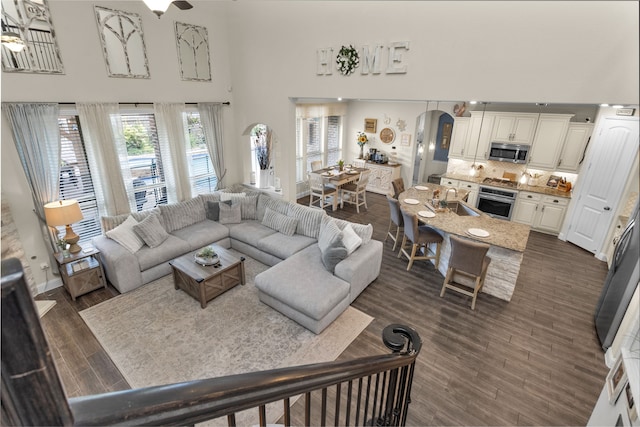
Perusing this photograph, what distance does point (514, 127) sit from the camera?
6160mm

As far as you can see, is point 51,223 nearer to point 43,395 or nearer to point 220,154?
point 220,154

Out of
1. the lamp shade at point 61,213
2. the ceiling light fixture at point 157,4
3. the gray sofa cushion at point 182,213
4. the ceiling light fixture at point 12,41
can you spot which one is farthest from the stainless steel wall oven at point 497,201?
the ceiling light fixture at point 12,41

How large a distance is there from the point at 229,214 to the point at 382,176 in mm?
4722

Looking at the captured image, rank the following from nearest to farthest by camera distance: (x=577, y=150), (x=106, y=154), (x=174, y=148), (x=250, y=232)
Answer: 1. (x=577, y=150)
2. (x=106, y=154)
3. (x=250, y=232)
4. (x=174, y=148)

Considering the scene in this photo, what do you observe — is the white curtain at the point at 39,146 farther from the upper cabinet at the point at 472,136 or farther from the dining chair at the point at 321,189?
the upper cabinet at the point at 472,136

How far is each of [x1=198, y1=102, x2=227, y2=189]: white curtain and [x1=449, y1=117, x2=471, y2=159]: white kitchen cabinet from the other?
5138mm

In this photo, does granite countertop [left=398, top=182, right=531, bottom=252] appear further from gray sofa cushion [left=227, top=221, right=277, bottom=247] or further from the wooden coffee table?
the wooden coffee table

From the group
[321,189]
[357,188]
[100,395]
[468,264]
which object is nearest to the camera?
[100,395]

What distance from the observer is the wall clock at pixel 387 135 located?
8344 millimetres

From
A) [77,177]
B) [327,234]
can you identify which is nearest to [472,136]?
[327,234]

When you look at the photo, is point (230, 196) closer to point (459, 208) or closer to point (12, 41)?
point (12, 41)

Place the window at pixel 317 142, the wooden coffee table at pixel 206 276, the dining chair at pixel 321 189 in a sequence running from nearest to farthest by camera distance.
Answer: the wooden coffee table at pixel 206 276
the dining chair at pixel 321 189
the window at pixel 317 142

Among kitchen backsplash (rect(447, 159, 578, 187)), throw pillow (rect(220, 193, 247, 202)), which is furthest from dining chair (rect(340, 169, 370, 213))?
throw pillow (rect(220, 193, 247, 202))

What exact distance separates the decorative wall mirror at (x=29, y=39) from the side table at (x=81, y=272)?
2.25 meters
